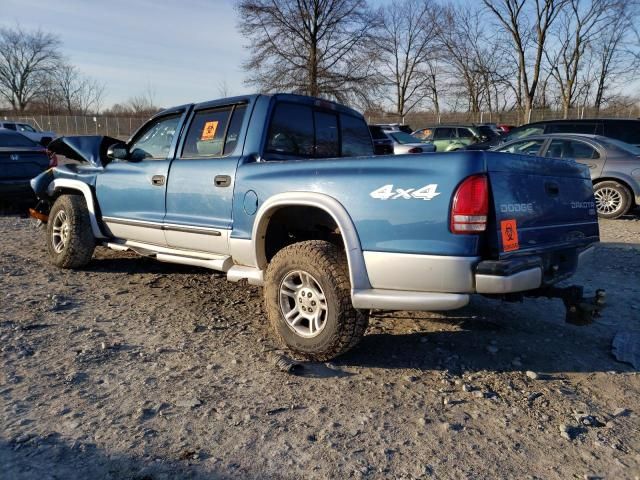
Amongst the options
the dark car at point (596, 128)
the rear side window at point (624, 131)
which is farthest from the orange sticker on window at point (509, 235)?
the rear side window at point (624, 131)

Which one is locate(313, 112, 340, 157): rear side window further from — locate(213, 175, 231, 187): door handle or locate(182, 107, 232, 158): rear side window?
locate(213, 175, 231, 187): door handle

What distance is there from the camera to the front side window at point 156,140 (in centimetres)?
479

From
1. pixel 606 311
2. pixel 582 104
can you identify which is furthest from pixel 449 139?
pixel 582 104

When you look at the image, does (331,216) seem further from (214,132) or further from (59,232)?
(59,232)

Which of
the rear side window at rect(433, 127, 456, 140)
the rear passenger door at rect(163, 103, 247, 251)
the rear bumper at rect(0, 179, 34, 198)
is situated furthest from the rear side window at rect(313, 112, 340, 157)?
the rear side window at rect(433, 127, 456, 140)

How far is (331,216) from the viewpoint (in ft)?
11.1

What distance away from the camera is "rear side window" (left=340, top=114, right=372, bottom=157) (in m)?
4.93

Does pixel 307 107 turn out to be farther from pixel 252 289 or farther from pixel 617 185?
pixel 617 185

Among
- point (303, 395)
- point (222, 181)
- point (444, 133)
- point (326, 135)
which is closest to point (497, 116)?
point (444, 133)

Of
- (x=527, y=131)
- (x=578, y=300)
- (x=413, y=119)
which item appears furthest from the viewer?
(x=413, y=119)

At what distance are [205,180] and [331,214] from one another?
4.47 feet

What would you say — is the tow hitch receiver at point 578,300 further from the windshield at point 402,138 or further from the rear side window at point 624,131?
the windshield at point 402,138

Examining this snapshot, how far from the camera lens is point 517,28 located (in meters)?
31.6

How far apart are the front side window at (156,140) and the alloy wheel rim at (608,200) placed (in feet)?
24.6
